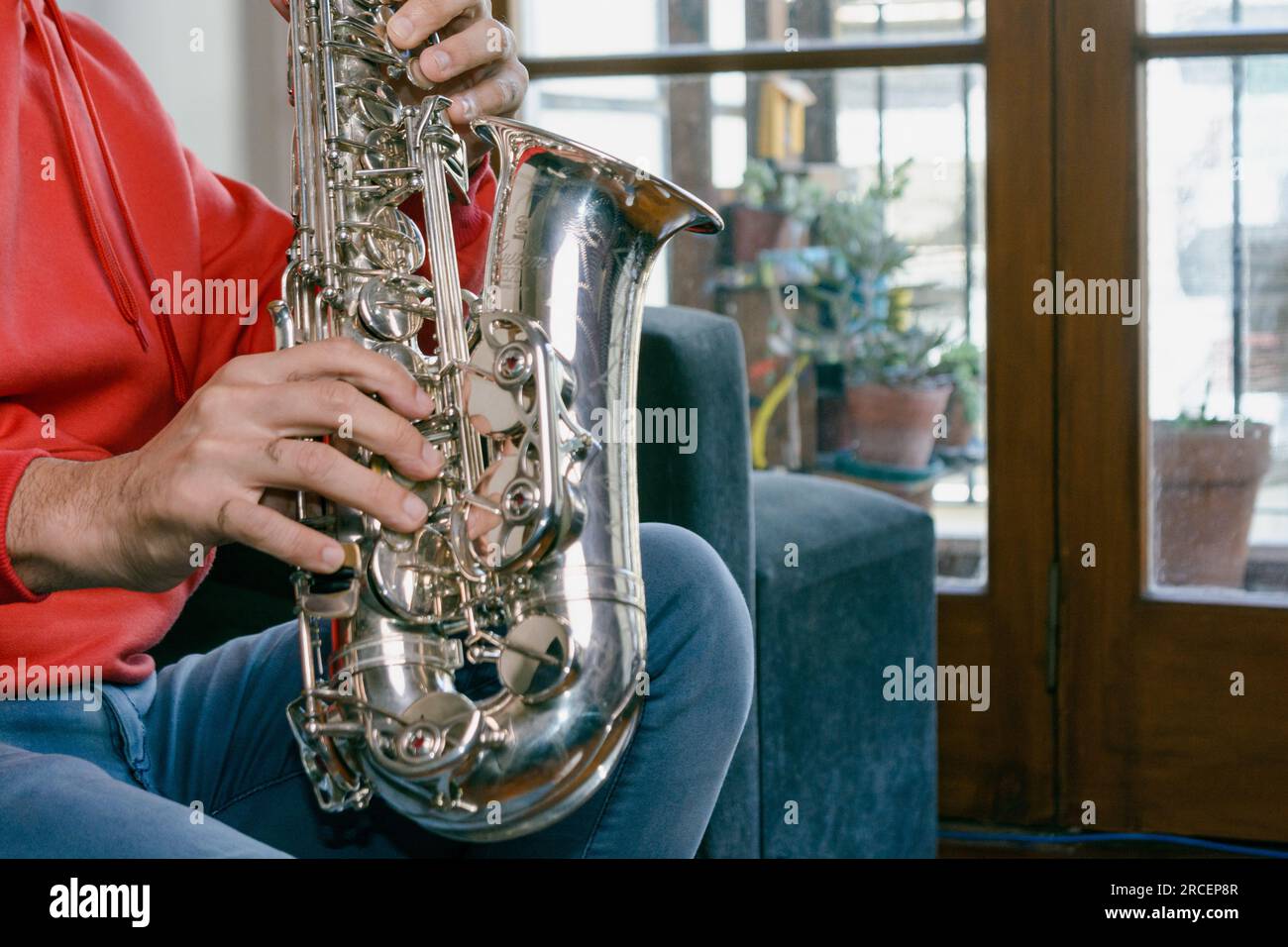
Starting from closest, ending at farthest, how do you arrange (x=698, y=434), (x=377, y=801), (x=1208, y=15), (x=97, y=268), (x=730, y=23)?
(x=377, y=801) → (x=97, y=268) → (x=698, y=434) → (x=1208, y=15) → (x=730, y=23)

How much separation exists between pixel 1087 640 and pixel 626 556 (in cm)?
119

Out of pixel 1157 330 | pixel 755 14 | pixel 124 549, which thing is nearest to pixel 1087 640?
pixel 1157 330

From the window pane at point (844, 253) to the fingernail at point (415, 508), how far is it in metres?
1.28

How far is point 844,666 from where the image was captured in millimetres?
1501

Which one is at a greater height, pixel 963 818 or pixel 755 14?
pixel 755 14

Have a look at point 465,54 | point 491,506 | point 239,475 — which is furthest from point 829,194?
point 239,475

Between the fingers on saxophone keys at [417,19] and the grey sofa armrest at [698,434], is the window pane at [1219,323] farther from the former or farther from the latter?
the fingers on saxophone keys at [417,19]

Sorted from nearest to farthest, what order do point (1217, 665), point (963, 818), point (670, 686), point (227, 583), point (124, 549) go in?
point (124, 549) < point (670, 686) < point (227, 583) < point (1217, 665) < point (963, 818)

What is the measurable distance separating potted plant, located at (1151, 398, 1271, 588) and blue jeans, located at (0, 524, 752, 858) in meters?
1.12

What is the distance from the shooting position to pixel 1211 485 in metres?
1.90

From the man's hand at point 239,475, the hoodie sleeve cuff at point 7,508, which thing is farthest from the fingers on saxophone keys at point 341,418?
the hoodie sleeve cuff at point 7,508

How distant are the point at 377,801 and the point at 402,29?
1.80 ft

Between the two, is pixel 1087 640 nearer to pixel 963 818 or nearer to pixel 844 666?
pixel 963 818

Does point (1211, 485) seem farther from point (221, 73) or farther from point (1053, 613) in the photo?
point (221, 73)
